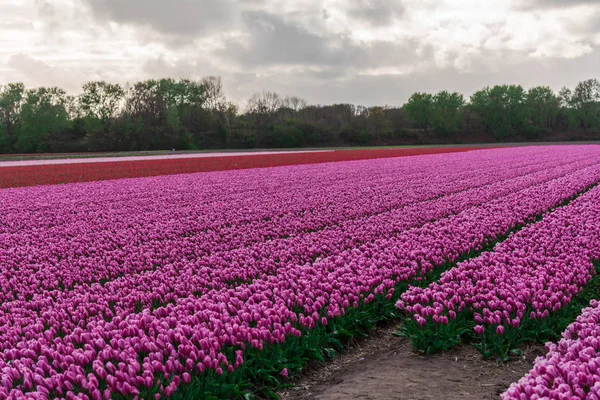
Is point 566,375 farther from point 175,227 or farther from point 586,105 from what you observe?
point 586,105

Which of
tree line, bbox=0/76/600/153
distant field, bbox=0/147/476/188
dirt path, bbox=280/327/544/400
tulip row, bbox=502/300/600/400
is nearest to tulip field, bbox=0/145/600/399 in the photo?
tulip row, bbox=502/300/600/400

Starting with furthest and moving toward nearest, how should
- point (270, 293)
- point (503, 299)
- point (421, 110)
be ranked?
point (421, 110)
point (270, 293)
point (503, 299)

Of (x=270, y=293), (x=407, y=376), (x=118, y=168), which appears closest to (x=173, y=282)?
(x=270, y=293)

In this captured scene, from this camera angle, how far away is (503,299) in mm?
6496

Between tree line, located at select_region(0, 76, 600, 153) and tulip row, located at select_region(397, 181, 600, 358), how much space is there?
90.0 m

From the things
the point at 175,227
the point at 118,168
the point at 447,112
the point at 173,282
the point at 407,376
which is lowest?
the point at 407,376

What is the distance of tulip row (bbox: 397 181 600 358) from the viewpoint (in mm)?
5988

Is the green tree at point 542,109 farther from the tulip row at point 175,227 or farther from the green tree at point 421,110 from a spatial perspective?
the tulip row at point 175,227

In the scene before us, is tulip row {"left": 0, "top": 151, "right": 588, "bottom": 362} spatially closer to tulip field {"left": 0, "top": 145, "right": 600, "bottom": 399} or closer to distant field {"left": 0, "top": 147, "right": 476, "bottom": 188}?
tulip field {"left": 0, "top": 145, "right": 600, "bottom": 399}

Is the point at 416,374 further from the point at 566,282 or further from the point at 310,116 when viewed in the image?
the point at 310,116

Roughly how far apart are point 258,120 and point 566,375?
4303 inches

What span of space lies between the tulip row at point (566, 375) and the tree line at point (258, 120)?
9289 centimetres

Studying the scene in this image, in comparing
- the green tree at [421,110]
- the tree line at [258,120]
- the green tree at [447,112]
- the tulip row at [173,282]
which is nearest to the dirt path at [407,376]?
the tulip row at [173,282]

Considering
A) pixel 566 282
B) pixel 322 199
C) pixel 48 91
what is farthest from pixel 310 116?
pixel 566 282
